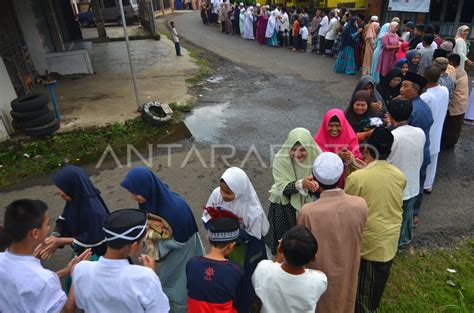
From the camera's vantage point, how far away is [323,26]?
13.6 m

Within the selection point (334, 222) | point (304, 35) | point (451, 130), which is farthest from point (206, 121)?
point (304, 35)

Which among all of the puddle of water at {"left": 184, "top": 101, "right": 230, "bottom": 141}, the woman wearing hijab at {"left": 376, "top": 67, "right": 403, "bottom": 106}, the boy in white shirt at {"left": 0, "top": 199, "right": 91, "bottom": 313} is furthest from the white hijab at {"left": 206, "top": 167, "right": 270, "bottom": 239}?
the puddle of water at {"left": 184, "top": 101, "right": 230, "bottom": 141}

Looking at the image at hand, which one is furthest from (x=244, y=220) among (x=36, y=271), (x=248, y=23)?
(x=248, y=23)

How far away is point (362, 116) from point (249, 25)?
49.5 feet

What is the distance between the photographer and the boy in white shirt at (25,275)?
2.03 m

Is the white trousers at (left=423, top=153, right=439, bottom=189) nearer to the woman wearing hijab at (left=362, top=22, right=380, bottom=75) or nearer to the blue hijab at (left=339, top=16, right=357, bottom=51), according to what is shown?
the woman wearing hijab at (left=362, top=22, right=380, bottom=75)

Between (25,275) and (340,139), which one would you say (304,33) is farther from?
(25,275)

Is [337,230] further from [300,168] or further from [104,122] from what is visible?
[104,122]

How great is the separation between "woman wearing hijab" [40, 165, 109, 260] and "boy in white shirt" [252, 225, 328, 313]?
5.35 feet

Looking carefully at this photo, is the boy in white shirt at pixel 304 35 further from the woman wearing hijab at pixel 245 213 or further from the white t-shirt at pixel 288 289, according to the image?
the white t-shirt at pixel 288 289

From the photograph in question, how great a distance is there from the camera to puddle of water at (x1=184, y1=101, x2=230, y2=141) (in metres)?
7.54

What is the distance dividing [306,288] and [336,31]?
12681mm

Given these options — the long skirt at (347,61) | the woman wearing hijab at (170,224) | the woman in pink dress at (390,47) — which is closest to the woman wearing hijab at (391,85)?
the woman in pink dress at (390,47)

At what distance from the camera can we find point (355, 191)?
2.74 meters
